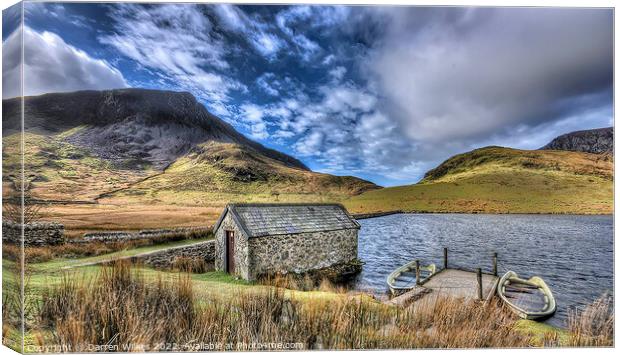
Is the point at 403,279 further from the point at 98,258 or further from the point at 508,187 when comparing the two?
the point at 98,258

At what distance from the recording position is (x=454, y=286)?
6.08 metres

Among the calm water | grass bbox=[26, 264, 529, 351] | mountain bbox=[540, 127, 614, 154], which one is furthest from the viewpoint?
the calm water

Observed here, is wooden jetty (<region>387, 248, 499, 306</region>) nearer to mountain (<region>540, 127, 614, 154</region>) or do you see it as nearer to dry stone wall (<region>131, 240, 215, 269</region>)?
A: mountain (<region>540, 127, 614, 154</region>)

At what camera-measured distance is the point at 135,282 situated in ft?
11.5

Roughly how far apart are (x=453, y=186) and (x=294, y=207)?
4.70 m

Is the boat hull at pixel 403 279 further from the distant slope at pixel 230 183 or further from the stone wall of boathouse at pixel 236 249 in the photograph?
the stone wall of boathouse at pixel 236 249

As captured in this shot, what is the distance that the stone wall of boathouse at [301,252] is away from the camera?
6.88 m

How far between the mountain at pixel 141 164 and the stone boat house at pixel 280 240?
772mm

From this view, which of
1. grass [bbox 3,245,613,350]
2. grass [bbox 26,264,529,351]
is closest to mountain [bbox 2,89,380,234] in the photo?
grass [bbox 3,245,613,350]

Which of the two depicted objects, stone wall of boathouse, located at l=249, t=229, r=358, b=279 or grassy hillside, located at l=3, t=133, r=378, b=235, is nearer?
grassy hillside, located at l=3, t=133, r=378, b=235

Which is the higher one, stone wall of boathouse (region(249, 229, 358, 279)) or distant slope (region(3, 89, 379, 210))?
distant slope (region(3, 89, 379, 210))

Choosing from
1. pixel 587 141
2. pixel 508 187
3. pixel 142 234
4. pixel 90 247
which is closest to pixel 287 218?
pixel 142 234

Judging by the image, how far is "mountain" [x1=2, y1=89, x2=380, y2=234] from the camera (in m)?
4.98

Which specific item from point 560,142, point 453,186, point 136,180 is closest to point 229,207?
point 136,180
